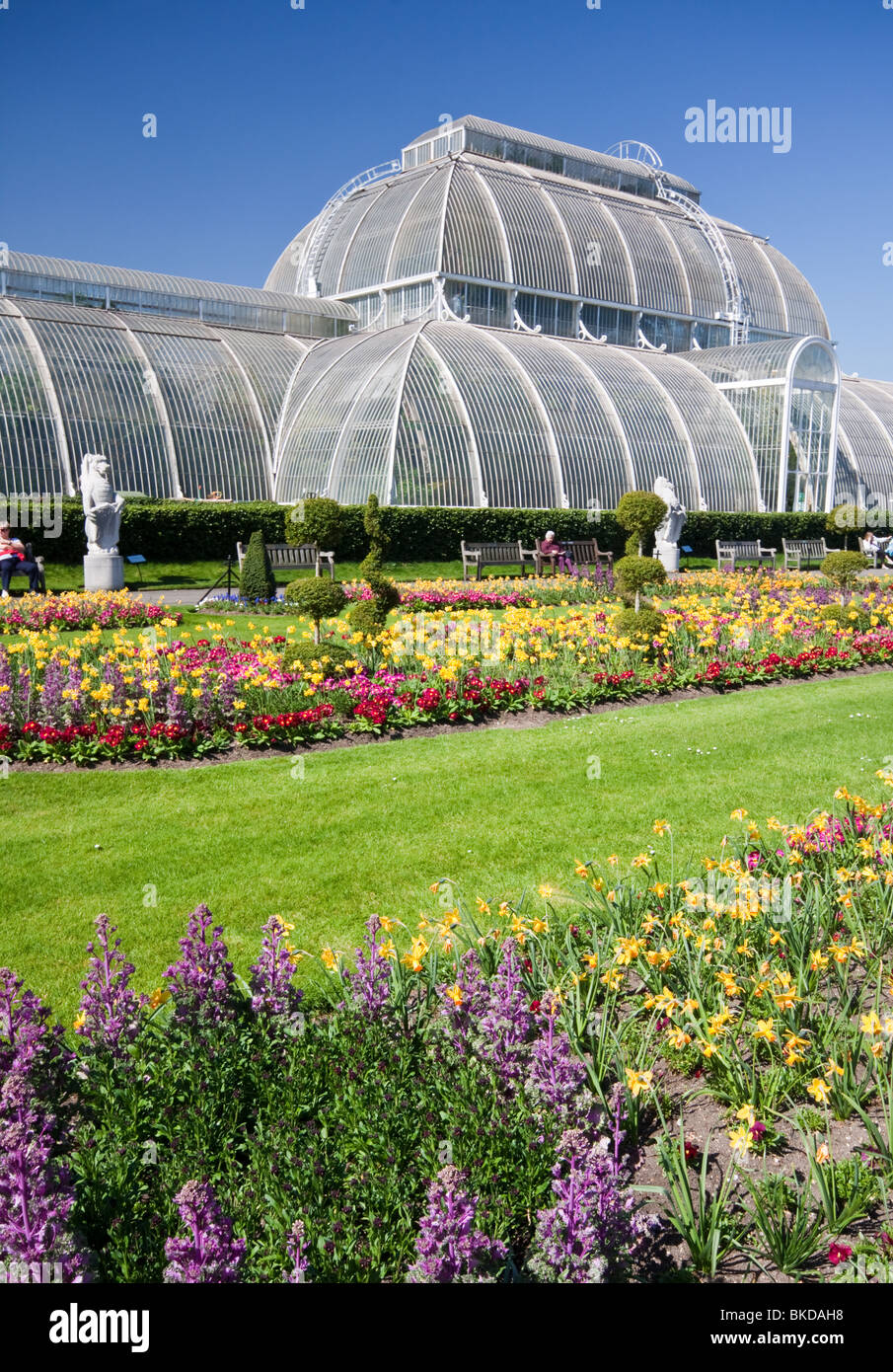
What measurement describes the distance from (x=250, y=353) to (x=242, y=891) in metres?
31.6

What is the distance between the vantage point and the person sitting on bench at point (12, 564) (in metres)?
17.9

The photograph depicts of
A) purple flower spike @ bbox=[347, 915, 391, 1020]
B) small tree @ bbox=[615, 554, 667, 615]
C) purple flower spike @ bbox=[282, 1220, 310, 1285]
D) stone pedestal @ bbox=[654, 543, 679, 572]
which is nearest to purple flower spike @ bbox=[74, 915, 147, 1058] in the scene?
purple flower spike @ bbox=[347, 915, 391, 1020]

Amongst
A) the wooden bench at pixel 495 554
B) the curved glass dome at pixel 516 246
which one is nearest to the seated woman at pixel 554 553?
the wooden bench at pixel 495 554

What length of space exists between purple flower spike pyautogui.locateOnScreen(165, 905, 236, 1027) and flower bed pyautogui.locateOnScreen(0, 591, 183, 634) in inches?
480

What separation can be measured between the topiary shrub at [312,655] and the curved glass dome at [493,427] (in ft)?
58.1

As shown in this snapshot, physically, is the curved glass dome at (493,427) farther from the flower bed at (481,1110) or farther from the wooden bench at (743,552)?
the flower bed at (481,1110)

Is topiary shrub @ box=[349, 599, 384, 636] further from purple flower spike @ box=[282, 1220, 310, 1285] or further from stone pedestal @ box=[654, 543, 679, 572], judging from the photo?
stone pedestal @ box=[654, 543, 679, 572]

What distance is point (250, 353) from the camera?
112 ft

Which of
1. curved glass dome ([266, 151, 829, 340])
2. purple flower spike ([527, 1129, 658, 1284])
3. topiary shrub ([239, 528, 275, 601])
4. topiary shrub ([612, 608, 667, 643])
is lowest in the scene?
purple flower spike ([527, 1129, 658, 1284])

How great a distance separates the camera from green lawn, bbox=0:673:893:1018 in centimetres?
550

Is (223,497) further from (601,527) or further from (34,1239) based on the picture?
(34,1239)

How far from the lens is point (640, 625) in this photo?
1238 centimetres

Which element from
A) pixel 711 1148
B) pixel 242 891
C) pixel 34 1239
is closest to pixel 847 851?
pixel 711 1148

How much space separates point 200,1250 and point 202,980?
1392 millimetres
